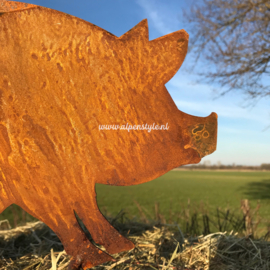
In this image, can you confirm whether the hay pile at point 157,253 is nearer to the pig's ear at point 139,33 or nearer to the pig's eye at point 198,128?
the pig's eye at point 198,128

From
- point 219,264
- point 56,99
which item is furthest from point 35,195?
point 219,264

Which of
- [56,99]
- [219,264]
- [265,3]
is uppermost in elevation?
[265,3]

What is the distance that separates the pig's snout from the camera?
119cm

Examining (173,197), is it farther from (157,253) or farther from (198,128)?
(198,128)

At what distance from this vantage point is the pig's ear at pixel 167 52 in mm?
1176

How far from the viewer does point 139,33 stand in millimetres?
1173

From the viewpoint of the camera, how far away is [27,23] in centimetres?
112

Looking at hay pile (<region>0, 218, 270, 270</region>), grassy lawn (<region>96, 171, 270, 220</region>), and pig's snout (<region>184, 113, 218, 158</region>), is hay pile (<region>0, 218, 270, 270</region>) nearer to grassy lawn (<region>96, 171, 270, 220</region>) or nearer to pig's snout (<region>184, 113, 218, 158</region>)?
pig's snout (<region>184, 113, 218, 158</region>)

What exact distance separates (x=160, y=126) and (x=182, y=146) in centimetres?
15

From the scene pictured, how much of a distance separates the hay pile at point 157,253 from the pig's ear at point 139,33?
1130 millimetres

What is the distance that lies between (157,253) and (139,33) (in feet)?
4.28

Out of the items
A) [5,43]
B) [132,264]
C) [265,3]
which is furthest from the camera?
[265,3]

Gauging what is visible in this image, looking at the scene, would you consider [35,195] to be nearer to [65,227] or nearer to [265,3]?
[65,227]

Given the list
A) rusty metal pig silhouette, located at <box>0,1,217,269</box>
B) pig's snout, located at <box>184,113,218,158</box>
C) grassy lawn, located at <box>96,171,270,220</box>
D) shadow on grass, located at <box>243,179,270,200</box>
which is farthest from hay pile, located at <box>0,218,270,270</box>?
shadow on grass, located at <box>243,179,270,200</box>
